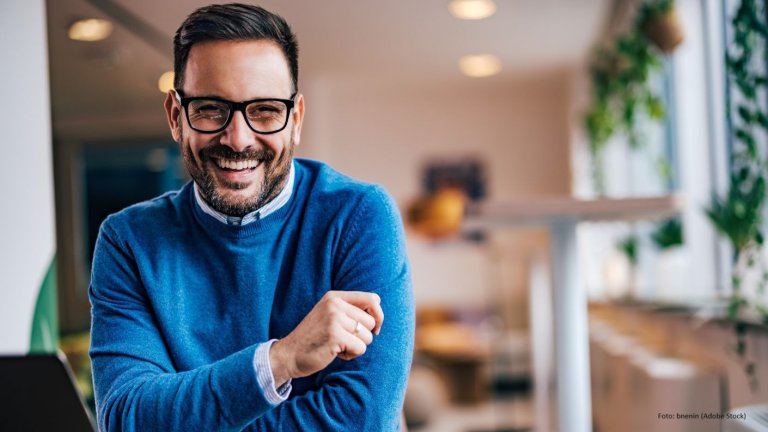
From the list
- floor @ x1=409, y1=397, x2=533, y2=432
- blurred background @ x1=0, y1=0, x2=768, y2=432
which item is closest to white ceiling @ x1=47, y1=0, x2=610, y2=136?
blurred background @ x1=0, y1=0, x2=768, y2=432

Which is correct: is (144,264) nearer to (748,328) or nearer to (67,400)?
(67,400)

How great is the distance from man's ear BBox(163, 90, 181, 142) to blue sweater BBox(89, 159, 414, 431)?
0.11 meters

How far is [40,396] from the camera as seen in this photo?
1.09m

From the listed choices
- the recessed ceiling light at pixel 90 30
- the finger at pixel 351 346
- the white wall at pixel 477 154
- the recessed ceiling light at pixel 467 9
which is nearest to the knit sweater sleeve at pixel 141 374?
the finger at pixel 351 346

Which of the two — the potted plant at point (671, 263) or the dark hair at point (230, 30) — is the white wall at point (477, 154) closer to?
the potted plant at point (671, 263)

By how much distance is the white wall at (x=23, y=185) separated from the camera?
1871 millimetres

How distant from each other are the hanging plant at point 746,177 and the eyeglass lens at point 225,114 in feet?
4.86

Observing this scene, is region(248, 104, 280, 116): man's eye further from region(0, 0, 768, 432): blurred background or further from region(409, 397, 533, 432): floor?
region(409, 397, 533, 432): floor

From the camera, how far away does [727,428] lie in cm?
142

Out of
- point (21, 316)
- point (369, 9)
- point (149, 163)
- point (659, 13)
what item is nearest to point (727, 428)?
point (369, 9)

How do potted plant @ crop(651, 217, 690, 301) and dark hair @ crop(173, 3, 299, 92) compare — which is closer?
dark hair @ crop(173, 3, 299, 92)

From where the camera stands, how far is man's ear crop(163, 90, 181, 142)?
0.98 m

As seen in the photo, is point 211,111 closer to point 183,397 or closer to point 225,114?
point 225,114

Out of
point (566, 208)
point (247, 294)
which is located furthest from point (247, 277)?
point (566, 208)
